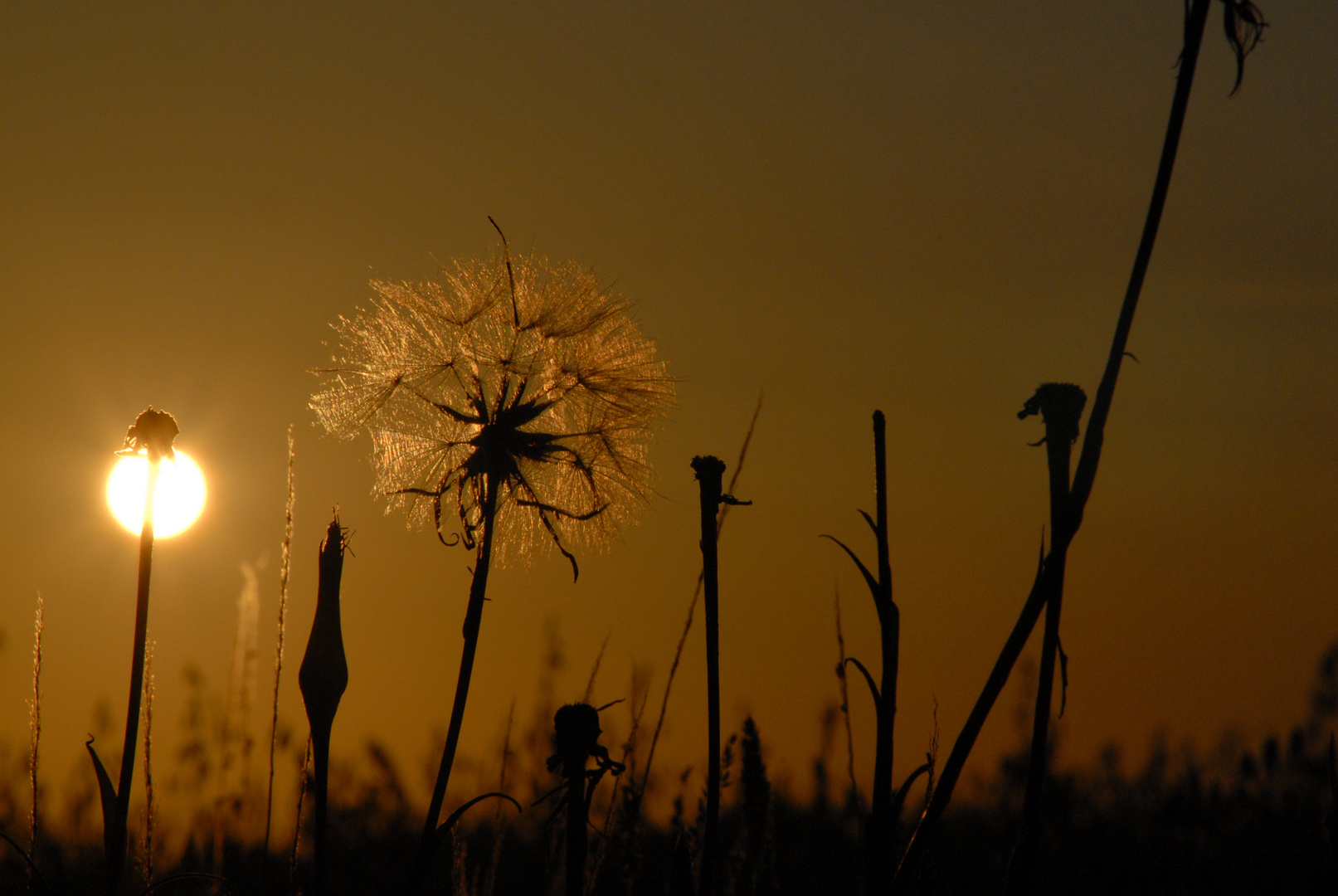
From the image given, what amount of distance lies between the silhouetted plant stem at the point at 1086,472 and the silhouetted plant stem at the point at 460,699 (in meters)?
0.86

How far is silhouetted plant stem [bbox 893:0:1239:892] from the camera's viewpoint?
54.9 inches

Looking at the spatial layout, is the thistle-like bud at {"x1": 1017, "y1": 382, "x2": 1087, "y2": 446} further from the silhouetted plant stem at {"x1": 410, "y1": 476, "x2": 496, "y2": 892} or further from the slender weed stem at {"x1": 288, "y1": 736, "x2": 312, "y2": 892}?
the slender weed stem at {"x1": 288, "y1": 736, "x2": 312, "y2": 892}

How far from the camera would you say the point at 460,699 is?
2.21 m

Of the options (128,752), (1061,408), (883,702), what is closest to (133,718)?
(128,752)

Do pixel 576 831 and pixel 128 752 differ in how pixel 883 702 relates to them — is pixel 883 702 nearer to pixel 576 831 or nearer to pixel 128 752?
pixel 576 831

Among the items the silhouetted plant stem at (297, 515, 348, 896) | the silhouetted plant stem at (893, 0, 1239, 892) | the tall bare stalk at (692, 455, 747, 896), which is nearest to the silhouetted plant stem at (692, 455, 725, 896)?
the tall bare stalk at (692, 455, 747, 896)

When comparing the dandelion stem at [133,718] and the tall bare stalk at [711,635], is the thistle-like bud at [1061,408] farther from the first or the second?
the dandelion stem at [133,718]

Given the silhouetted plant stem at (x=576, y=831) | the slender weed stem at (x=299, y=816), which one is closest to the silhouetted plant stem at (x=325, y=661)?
the slender weed stem at (x=299, y=816)

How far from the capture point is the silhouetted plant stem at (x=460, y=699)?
2.11 meters

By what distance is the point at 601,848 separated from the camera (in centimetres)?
238

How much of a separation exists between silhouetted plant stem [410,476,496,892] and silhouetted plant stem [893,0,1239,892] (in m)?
0.86

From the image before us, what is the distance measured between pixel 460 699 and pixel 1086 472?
1.20 m

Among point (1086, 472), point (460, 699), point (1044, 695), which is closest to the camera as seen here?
point (1086, 472)

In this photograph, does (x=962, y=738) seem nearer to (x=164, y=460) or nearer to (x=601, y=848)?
(x=601, y=848)
